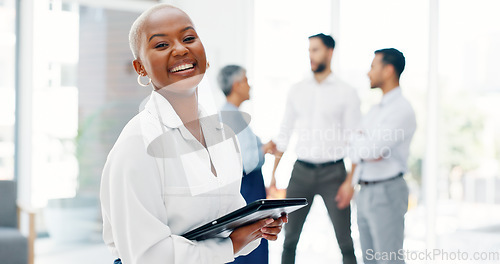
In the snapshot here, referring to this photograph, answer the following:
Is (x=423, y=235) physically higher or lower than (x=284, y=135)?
lower

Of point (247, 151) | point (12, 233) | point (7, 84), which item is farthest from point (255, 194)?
point (7, 84)

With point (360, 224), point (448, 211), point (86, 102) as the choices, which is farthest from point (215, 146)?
point (86, 102)

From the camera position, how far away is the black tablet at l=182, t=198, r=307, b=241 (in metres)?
1.02

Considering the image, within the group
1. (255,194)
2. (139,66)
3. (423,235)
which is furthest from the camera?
(423,235)

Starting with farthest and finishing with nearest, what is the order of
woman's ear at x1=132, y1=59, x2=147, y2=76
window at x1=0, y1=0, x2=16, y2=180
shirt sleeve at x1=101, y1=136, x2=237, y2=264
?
window at x1=0, y1=0, x2=16, y2=180
woman's ear at x1=132, y1=59, x2=147, y2=76
shirt sleeve at x1=101, y1=136, x2=237, y2=264

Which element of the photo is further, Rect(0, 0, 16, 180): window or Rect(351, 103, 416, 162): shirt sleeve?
Rect(0, 0, 16, 180): window

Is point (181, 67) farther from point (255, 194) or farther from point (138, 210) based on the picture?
point (255, 194)

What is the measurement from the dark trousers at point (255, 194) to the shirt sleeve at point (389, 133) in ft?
2.28

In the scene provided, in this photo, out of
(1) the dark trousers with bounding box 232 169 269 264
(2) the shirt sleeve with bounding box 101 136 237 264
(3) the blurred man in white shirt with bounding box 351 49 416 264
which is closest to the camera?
(2) the shirt sleeve with bounding box 101 136 237 264

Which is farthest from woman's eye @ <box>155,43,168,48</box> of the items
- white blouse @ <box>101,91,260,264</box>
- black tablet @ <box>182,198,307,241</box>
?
black tablet @ <box>182,198,307,241</box>

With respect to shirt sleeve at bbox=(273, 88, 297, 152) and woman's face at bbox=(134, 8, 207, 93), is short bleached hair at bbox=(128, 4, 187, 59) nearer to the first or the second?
woman's face at bbox=(134, 8, 207, 93)

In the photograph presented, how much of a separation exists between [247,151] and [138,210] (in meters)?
2.26

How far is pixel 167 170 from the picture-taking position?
1.06 meters

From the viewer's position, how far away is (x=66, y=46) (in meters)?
4.69
